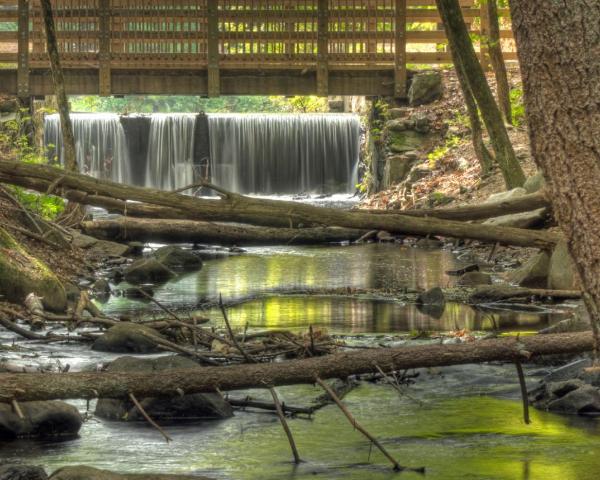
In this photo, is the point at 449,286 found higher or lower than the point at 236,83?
lower

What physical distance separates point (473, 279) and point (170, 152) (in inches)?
660

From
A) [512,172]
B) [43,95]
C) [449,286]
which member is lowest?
[449,286]

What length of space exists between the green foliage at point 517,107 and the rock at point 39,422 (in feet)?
56.5

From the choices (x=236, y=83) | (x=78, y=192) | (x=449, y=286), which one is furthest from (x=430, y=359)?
(x=236, y=83)

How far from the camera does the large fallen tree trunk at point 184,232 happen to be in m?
16.5

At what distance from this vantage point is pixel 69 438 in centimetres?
654

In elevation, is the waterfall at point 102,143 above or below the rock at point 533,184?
above

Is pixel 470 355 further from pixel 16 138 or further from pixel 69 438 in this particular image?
pixel 16 138

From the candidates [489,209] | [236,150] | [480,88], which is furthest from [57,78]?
[236,150]

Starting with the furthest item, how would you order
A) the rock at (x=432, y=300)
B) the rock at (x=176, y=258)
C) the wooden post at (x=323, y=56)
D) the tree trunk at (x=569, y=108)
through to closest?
the wooden post at (x=323, y=56)
the rock at (x=176, y=258)
the rock at (x=432, y=300)
the tree trunk at (x=569, y=108)

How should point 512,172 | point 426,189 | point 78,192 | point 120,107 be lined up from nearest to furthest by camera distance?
point 78,192 < point 512,172 < point 426,189 < point 120,107

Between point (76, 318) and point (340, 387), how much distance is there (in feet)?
6.01

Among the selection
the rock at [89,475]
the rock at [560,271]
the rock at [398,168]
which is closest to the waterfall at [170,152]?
the rock at [398,168]

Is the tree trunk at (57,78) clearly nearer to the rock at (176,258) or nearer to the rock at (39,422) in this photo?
the rock at (176,258)
